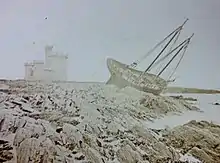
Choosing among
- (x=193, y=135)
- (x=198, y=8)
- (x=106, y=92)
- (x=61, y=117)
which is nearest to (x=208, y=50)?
(x=198, y=8)

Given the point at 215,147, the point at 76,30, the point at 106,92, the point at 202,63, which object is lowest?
the point at 215,147

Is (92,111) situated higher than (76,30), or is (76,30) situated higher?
(76,30)

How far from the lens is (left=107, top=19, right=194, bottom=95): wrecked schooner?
2066 mm

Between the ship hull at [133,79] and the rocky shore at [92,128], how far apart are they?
4 cm

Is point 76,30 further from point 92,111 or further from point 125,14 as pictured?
point 92,111

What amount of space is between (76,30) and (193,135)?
890mm

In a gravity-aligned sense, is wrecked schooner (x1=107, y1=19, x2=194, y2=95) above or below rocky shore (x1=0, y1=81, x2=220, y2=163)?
above

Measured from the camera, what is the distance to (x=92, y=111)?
6.54 feet

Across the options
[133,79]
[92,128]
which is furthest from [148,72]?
[92,128]

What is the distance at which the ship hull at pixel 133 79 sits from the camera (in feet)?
6.77

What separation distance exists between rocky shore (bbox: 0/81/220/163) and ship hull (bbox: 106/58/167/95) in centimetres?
4

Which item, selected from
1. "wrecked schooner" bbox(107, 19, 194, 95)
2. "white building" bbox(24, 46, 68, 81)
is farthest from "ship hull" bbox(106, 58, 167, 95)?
"white building" bbox(24, 46, 68, 81)

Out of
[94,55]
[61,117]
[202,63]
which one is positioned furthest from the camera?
[202,63]

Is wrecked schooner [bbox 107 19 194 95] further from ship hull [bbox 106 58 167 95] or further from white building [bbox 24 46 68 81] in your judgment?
white building [bbox 24 46 68 81]
